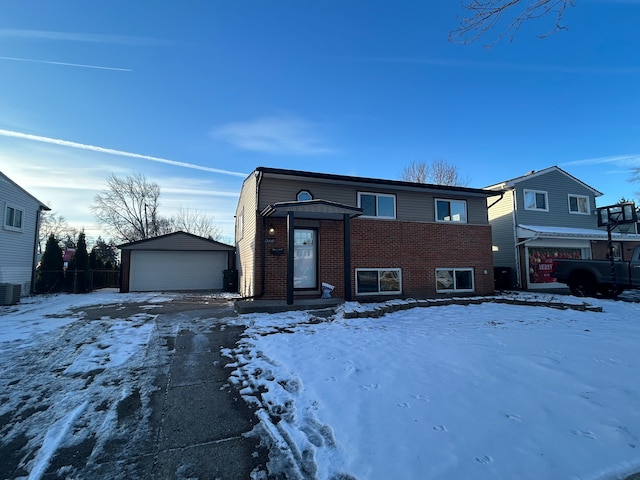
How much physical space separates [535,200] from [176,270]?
756 inches

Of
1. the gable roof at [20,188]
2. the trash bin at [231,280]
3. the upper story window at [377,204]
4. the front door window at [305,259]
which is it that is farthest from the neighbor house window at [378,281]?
the gable roof at [20,188]

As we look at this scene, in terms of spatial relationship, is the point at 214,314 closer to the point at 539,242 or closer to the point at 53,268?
the point at 53,268

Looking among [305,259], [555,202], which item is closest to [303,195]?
[305,259]

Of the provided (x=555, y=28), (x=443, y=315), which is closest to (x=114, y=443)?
(x=555, y=28)

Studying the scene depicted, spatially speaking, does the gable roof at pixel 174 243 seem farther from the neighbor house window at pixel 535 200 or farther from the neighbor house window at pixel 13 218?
the neighbor house window at pixel 535 200

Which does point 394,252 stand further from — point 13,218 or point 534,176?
point 13,218

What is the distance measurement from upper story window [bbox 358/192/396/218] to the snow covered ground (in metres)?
5.29

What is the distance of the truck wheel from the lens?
39.0 ft

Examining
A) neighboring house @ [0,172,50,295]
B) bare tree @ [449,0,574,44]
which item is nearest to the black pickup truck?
bare tree @ [449,0,574,44]

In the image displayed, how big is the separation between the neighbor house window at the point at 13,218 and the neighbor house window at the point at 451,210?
17.2 m

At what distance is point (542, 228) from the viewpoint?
49.8 ft

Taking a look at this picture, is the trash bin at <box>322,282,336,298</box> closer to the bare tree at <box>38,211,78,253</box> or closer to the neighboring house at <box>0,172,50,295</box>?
the neighboring house at <box>0,172,50,295</box>

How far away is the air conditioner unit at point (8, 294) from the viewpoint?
1060 centimetres

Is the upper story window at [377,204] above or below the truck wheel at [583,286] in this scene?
above
